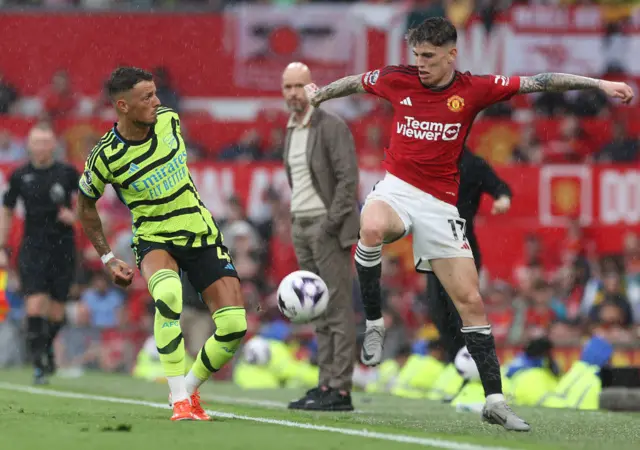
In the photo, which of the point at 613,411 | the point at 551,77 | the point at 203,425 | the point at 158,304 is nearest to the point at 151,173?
the point at 158,304

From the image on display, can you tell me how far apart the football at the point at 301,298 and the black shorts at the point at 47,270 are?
4690mm

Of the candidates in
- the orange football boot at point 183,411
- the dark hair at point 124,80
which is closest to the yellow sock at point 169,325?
the orange football boot at point 183,411

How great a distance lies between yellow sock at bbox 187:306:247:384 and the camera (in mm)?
8430

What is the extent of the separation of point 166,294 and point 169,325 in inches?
8.4

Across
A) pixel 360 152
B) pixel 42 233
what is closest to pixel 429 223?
pixel 42 233

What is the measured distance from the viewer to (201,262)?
28.0 feet

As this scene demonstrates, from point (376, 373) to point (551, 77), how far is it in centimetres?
992

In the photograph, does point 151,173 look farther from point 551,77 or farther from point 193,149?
point 193,149

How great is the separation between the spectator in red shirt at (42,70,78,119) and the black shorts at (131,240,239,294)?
15.6m

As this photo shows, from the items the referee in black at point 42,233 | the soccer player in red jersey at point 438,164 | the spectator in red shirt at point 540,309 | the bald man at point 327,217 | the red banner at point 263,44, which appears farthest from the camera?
the red banner at point 263,44

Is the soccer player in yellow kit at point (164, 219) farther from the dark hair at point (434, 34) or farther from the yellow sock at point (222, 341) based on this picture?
the dark hair at point (434, 34)

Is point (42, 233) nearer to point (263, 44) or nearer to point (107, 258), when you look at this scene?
point (107, 258)

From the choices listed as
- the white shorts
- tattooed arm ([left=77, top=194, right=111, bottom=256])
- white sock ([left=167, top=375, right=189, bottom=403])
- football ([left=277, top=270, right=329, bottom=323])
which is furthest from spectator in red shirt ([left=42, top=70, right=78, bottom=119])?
the white shorts

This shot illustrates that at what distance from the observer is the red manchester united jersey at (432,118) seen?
8180 mm
